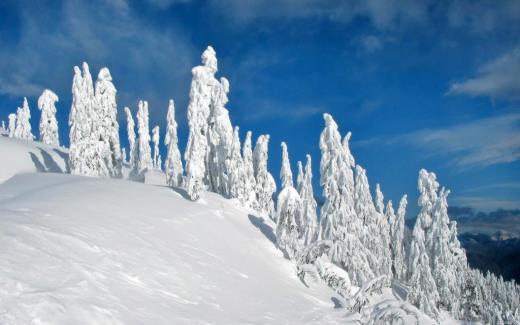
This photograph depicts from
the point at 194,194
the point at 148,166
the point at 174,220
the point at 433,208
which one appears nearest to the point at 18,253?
the point at 174,220

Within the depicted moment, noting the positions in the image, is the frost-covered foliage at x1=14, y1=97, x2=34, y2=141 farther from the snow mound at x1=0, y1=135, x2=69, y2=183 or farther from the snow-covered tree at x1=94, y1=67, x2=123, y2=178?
the snow-covered tree at x1=94, y1=67, x2=123, y2=178

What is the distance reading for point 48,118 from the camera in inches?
2232

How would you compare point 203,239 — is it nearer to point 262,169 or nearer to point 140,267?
point 140,267

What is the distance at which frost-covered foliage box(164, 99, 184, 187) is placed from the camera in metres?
40.0

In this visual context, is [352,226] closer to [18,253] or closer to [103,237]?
[103,237]

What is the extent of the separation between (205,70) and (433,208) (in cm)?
2049

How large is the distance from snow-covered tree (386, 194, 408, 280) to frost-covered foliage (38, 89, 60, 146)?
45.0 m

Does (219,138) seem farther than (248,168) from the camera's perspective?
No

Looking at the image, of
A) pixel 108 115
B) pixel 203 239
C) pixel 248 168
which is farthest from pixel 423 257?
pixel 108 115

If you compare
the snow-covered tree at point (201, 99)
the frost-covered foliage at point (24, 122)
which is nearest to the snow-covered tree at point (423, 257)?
the snow-covered tree at point (201, 99)

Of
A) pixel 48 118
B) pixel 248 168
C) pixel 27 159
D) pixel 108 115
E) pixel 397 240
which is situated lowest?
pixel 397 240

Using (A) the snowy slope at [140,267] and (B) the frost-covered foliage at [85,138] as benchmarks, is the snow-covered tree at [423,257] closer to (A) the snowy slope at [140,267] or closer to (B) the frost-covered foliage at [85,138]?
(A) the snowy slope at [140,267]

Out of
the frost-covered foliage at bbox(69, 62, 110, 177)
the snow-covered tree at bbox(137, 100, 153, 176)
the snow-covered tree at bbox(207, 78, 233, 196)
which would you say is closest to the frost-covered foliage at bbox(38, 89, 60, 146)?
the snow-covered tree at bbox(137, 100, 153, 176)

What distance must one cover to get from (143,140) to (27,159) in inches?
843
